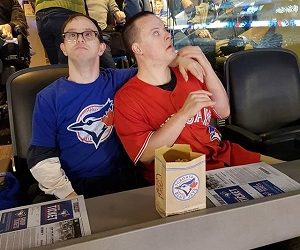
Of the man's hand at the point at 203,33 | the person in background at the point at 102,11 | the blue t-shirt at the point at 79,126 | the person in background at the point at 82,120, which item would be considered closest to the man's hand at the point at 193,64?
the person in background at the point at 82,120

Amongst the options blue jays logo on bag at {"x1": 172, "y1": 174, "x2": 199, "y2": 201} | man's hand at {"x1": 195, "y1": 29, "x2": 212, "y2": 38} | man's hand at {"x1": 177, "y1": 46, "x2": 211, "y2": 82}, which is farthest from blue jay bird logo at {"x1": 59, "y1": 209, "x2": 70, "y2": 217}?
man's hand at {"x1": 195, "y1": 29, "x2": 212, "y2": 38}

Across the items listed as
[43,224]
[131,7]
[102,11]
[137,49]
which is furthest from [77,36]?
[131,7]

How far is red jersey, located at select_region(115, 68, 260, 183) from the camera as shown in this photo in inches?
53.8

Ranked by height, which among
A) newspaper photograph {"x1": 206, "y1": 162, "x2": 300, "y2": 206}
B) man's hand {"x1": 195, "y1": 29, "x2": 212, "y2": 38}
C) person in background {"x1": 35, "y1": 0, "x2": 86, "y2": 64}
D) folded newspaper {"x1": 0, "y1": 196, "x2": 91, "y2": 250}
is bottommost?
folded newspaper {"x1": 0, "y1": 196, "x2": 91, "y2": 250}

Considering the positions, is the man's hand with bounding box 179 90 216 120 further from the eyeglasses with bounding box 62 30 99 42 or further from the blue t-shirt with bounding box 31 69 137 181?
the eyeglasses with bounding box 62 30 99 42

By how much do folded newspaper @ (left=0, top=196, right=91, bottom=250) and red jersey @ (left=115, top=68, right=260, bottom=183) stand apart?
40 cm

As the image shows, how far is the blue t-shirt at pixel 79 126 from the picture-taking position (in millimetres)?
1435

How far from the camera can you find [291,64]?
6.74ft

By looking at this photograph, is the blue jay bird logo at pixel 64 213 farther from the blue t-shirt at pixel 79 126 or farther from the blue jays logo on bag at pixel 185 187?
the blue t-shirt at pixel 79 126

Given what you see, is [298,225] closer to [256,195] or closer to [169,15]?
[256,195]

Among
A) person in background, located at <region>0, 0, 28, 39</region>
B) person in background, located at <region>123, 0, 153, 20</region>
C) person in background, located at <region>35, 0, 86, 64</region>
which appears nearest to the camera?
person in background, located at <region>35, 0, 86, 64</region>

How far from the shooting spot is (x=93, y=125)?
147 cm

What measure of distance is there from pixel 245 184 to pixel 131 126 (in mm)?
487

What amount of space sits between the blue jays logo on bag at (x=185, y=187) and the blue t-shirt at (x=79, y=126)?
0.67m
